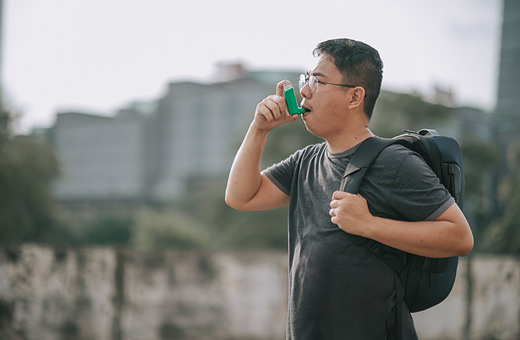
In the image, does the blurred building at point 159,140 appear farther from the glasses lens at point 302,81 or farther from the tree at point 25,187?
the glasses lens at point 302,81

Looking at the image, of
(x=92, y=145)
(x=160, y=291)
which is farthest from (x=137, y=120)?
(x=160, y=291)

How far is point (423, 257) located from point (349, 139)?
0.50 meters

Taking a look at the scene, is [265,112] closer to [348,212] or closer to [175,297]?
[348,212]

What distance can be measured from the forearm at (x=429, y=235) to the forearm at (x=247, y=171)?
0.59 metres

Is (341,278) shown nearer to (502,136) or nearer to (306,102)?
(306,102)

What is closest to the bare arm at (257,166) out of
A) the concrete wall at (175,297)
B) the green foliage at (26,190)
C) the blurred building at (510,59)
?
the concrete wall at (175,297)

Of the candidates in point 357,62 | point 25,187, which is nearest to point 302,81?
point 357,62

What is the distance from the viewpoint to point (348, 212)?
1.66 m

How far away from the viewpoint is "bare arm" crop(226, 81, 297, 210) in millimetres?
1953

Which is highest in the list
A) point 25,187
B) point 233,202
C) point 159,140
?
point 233,202

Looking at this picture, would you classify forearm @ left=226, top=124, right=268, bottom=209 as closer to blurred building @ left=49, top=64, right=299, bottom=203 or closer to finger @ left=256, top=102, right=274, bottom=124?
finger @ left=256, top=102, right=274, bottom=124

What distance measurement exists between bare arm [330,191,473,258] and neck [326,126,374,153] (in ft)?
0.80

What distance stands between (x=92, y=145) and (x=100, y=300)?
82.0 meters

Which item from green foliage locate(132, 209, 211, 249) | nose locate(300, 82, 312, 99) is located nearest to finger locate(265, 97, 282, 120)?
nose locate(300, 82, 312, 99)
